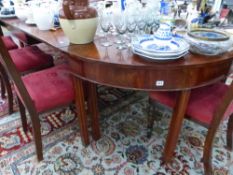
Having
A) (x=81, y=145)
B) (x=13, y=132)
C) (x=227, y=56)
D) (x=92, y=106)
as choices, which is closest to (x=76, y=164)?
(x=81, y=145)

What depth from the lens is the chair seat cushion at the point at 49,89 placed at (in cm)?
130

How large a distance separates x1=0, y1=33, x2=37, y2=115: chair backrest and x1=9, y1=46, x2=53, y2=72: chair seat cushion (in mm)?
658

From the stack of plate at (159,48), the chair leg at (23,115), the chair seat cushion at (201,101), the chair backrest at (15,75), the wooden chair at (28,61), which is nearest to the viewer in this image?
the stack of plate at (159,48)

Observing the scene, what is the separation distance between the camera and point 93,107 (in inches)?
56.9

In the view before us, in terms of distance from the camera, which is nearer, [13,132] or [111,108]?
[13,132]

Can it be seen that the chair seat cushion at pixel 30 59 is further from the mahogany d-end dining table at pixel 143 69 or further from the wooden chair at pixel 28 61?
the mahogany d-end dining table at pixel 143 69

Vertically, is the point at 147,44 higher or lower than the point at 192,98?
higher

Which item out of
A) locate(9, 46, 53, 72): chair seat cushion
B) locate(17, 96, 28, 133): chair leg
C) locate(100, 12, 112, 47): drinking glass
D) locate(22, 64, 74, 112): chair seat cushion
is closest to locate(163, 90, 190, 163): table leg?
locate(100, 12, 112, 47): drinking glass

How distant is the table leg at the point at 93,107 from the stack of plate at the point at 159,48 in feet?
1.54

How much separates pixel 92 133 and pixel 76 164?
26cm

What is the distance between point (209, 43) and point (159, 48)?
0.24m

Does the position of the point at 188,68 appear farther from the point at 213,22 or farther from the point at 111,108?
the point at 111,108

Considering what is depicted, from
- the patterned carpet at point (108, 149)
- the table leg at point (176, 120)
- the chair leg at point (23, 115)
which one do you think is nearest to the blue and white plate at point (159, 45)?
the table leg at point (176, 120)

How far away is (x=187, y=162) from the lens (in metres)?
1.46
